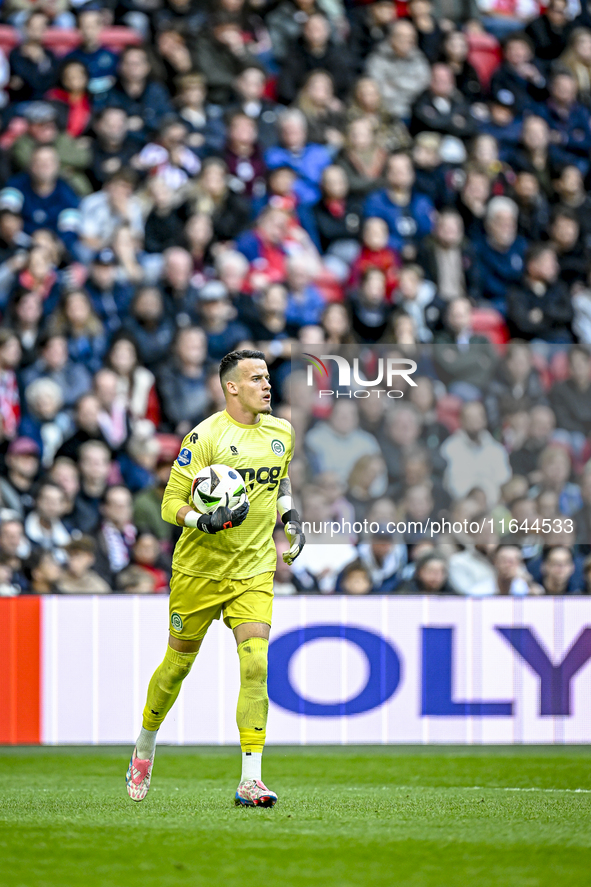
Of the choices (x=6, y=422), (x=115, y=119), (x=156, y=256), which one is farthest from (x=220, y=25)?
(x=6, y=422)

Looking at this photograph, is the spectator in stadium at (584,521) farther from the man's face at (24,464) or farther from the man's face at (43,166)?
the man's face at (43,166)

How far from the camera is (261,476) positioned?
5.91m

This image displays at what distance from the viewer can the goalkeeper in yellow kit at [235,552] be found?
571 centimetres

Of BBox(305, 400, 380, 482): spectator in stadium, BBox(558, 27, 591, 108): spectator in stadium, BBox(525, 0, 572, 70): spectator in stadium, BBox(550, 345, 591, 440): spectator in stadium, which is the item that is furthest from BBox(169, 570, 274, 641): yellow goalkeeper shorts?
BBox(525, 0, 572, 70): spectator in stadium

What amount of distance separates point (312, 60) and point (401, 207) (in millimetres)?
1838

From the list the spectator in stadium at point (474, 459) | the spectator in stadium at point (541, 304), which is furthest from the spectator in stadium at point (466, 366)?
the spectator in stadium at point (541, 304)

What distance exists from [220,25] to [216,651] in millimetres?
6656

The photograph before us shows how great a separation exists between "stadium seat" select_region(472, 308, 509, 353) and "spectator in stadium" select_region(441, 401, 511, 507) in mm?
1811

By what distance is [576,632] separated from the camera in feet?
27.9

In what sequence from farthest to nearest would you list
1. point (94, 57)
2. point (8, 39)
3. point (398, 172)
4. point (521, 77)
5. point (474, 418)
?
point (521, 77)
point (8, 39)
point (94, 57)
point (398, 172)
point (474, 418)

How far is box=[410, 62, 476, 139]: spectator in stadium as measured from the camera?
12195 millimetres

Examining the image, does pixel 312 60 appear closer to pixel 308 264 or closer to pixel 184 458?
pixel 308 264

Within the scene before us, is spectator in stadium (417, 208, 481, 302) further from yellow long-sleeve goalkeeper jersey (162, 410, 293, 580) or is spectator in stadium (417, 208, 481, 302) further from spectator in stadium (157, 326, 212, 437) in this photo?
yellow long-sleeve goalkeeper jersey (162, 410, 293, 580)

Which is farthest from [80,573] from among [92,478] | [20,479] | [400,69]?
[400,69]
